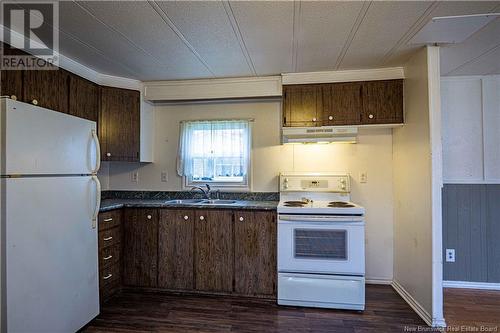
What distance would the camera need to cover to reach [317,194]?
10.00 feet

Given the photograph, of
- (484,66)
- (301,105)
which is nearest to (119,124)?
(301,105)

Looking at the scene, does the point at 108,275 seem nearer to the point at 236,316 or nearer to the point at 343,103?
the point at 236,316

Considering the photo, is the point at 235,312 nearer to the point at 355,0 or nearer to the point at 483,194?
the point at 355,0

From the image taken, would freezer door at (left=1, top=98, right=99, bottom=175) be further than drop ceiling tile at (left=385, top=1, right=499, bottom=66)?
No

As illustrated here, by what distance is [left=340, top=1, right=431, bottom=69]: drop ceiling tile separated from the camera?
171 cm

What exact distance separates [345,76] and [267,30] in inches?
48.0

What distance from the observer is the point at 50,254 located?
181 centimetres

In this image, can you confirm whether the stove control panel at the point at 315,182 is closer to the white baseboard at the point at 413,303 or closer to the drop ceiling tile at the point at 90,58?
the white baseboard at the point at 413,303

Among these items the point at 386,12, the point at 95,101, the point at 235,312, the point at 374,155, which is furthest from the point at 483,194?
the point at 95,101

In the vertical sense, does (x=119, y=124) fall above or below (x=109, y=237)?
above

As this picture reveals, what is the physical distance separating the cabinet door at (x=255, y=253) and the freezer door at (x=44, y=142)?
1465 mm

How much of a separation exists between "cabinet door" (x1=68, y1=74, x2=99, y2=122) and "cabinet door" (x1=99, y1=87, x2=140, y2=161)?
0.09 m

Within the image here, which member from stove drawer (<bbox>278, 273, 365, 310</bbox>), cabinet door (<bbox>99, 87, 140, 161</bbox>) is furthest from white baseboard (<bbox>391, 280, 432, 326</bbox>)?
cabinet door (<bbox>99, 87, 140, 161</bbox>)

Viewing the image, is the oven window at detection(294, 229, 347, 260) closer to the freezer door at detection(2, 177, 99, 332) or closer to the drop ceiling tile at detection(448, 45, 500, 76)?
the freezer door at detection(2, 177, 99, 332)
